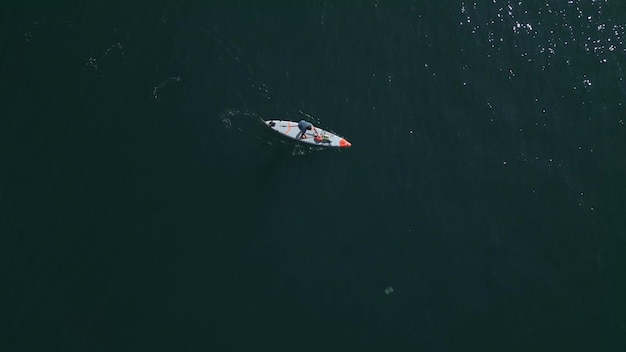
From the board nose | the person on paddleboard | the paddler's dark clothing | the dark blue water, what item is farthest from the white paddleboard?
the paddler's dark clothing

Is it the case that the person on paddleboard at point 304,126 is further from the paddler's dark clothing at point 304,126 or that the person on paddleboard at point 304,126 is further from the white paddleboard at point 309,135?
the white paddleboard at point 309,135

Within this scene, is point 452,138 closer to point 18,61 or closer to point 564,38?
point 564,38

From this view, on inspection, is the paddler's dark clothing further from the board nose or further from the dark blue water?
A: the board nose

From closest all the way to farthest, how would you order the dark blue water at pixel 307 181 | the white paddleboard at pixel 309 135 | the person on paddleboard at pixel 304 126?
the dark blue water at pixel 307 181 < the person on paddleboard at pixel 304 126 < the white paddleboard at pixel 309 135

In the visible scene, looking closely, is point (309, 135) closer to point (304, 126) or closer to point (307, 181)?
point (304, 126)

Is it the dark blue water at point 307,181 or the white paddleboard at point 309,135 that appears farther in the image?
the white paddleboard at point 309,135

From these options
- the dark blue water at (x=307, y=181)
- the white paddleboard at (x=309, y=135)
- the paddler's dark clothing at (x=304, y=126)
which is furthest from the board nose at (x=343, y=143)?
the paddler's dark clothing at (x=304, y=126)
